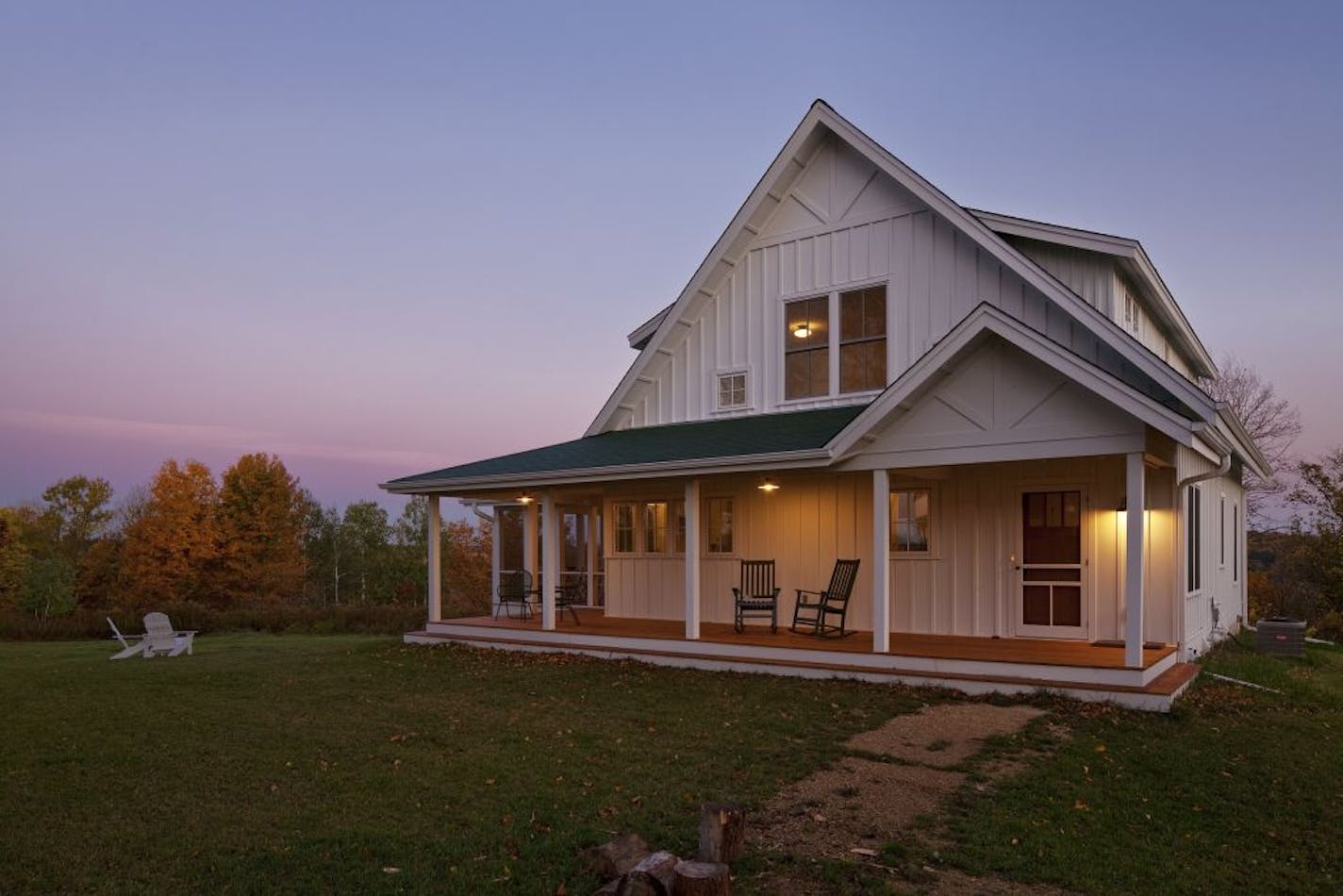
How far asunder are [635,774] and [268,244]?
17.6 metres

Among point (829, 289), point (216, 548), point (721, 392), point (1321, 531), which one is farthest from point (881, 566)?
point (216, 548)

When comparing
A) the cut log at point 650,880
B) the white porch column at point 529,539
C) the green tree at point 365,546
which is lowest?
the green tree at point 365,546

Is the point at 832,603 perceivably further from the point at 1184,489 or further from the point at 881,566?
the point at 1184,489

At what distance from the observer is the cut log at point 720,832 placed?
→ 170 inches

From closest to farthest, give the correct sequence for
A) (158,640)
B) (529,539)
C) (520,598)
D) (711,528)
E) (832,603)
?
(832,603)
(711,528)
(158,640)
(520,598)
(529,539)

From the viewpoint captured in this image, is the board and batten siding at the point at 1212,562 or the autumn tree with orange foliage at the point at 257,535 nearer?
the board and batten siding at the point at 1212,562

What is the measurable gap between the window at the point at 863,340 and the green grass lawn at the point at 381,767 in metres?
4.87

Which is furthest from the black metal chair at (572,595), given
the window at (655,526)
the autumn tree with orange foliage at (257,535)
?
the autumn tree with orange foliage at (257,535)

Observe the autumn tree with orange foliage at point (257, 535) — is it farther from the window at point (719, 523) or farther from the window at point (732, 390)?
the window at point (732, 390)

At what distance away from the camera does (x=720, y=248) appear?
14.0m

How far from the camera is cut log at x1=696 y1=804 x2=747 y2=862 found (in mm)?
4320

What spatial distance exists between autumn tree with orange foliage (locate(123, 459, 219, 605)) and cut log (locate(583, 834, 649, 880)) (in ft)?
140

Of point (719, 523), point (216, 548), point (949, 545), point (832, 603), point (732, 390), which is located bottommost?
point (216, 548)

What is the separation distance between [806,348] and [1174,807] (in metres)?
8.86
